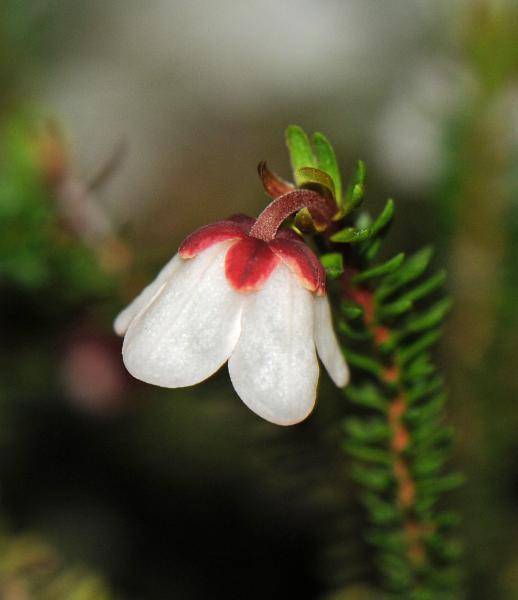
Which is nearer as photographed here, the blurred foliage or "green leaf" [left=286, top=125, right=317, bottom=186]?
"green leaf" [left=286, top=125, right=317, bottom=186]

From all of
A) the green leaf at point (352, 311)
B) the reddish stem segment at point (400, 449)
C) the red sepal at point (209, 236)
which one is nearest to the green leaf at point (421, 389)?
the reddish stem segment at point (400, 449)

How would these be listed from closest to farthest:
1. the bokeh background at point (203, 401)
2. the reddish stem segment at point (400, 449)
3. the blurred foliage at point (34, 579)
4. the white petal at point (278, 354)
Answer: the white petal at point (278, 354) → the reddish stem segment at point (400, 449) → the blurred foliage at point (34, 579) → the bokeh background at point (203, 401)

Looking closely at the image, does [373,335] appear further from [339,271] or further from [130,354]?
[130,354]

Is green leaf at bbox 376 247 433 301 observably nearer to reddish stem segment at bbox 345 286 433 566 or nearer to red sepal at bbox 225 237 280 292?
reddish stem segment at bbox 345 286 433 566

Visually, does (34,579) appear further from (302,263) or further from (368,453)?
(302,263)

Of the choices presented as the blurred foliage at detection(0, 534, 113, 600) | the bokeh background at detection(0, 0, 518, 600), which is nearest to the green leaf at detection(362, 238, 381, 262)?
the bokeh background at detection(0, 0, 518, 600)

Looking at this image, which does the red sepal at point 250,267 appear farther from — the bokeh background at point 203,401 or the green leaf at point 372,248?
the bokeh background at point 203,401

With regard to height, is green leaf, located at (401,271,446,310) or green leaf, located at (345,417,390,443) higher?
green leaf, located at (401,271,446,310)

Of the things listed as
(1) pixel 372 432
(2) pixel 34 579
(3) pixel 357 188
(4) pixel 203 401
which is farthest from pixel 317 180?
(2) pixel 34 579
